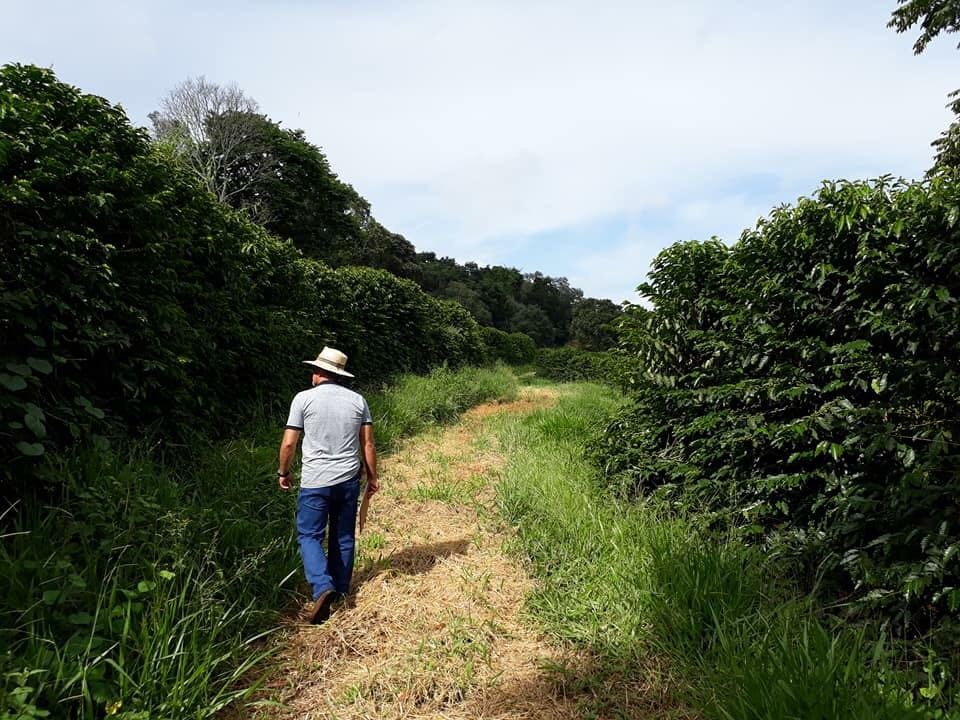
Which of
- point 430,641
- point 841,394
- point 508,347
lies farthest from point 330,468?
point 508,347

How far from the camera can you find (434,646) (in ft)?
8.84

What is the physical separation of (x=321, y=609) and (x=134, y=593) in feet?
3.44

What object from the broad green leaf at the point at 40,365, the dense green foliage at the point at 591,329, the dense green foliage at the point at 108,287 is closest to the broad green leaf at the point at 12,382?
the dense green foliage at the point at 108,287

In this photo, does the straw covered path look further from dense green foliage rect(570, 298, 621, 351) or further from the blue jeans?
dense green foliage rect(570, 298, 621, 351)

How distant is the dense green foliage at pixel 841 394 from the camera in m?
2.30

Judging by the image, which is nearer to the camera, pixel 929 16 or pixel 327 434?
pixel 327 434

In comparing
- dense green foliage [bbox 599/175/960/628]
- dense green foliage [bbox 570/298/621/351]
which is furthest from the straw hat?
dense green foliage [bbox 570/298/621/351]

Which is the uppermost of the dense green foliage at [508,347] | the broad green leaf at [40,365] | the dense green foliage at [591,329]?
the dense green foliage at [591,329]

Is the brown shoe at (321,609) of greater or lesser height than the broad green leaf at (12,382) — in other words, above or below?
below

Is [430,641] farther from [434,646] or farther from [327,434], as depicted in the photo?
[327,434]

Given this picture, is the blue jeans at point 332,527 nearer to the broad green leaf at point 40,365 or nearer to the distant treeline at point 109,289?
the distant treeline at point 109,289

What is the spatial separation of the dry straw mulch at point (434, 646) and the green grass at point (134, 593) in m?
0.35

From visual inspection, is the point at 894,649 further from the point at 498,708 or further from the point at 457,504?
the point at 457,504

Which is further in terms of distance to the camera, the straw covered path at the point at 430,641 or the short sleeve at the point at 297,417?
the short sleeve at the point at 297,417
